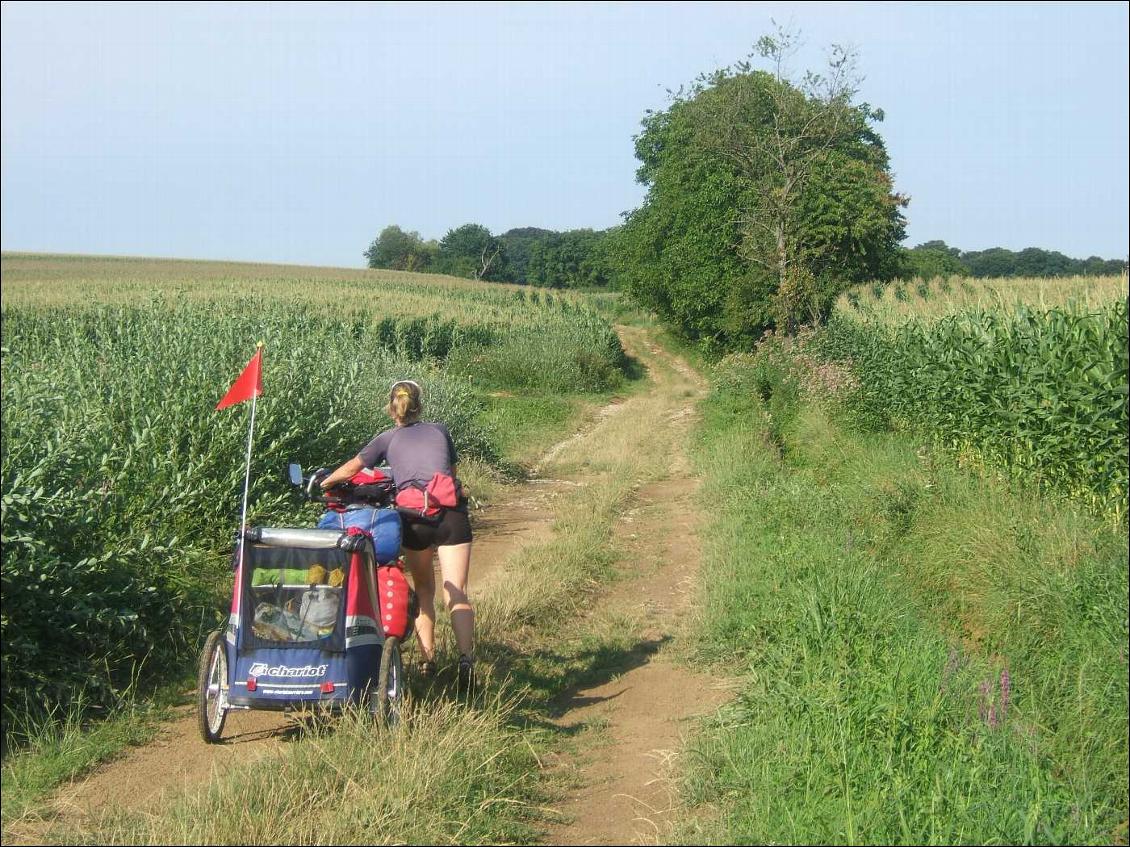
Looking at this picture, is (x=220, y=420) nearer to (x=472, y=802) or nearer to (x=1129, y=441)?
(x=472, y=802)

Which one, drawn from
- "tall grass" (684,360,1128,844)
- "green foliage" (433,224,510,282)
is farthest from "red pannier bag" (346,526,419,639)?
"green foliage" (433,224,510,282)

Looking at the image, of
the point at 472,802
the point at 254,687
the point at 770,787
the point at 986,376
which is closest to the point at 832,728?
the point at 770,787

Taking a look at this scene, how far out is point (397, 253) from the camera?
335ft

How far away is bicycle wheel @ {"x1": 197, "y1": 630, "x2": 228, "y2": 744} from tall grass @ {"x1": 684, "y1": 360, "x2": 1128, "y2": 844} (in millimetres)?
2403

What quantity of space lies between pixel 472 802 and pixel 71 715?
7.65ft

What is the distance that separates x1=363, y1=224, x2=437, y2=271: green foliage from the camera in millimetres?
101250

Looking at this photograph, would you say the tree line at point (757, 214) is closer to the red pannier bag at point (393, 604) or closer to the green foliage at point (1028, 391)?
the green foliage at point (1028, 391)

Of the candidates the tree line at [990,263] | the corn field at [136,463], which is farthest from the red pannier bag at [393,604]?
the tree line at [990,263]

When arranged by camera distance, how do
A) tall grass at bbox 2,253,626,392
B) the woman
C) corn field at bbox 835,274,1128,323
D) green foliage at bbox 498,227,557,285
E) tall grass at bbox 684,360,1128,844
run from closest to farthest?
tall grass at bbox 684,360,1128,844, the woman, corn field at bbox 835,274,1128,323, tall grass at bbox 2,253,626,392, green foliage at bbox 498,227,557,285

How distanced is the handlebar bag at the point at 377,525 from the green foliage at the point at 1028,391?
4215 millimetres

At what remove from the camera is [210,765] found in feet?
17.6

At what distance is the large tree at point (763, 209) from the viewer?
96.7 ft

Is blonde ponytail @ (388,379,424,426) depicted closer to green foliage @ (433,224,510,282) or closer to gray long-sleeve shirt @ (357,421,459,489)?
gray long-sleeve shirt @ (357,421,459,489)

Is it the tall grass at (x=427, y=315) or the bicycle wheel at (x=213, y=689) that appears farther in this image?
the tall grass at (x=427, y=315)
